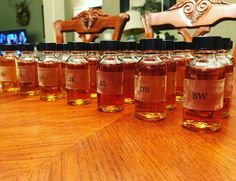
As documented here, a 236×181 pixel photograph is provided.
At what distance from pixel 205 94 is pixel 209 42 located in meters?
0.09

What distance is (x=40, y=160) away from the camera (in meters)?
0.34

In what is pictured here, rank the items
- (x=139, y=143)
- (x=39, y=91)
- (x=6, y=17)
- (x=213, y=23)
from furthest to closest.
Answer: (x=6, y=17) < (x=213, y=23) < (x=39, y=91) < (x=139, y=143)

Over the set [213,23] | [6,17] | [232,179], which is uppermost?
[6,17]

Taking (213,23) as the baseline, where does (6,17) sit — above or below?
above

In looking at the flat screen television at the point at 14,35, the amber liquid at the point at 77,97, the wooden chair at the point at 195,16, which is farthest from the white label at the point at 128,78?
the flat screen television at the point at 14,35

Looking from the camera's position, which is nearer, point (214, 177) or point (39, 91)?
point (214, 177)

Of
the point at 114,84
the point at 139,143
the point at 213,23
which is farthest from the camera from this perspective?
the point at 213,23

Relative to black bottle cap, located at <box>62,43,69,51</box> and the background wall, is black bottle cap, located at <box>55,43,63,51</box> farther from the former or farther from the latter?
the background wall

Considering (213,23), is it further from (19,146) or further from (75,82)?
(19,146)

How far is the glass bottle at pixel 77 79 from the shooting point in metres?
0.63

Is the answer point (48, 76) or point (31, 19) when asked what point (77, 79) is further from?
point (31, 19)

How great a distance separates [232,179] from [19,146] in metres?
0.29

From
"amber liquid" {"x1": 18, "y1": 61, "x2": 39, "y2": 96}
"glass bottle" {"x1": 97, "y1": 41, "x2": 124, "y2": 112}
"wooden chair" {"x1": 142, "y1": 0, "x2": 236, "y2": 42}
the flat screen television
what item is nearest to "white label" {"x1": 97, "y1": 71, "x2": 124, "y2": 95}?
"glass bottle" {"x1": 97, "y1": 41, "x2": 124, "y2": 112}

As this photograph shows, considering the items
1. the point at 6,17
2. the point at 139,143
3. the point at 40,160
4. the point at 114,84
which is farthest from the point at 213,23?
the point at 6,17
